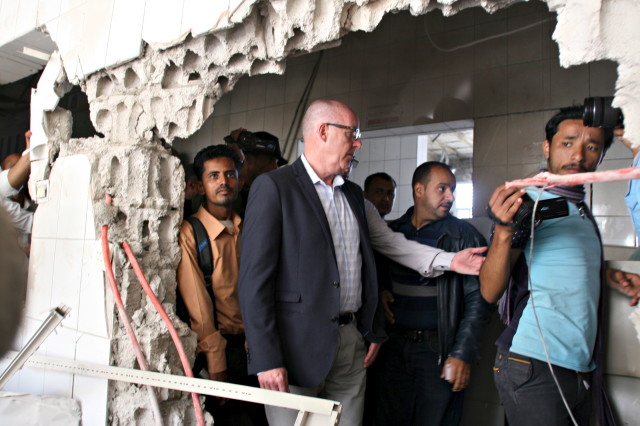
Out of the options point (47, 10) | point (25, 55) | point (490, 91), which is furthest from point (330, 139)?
point (490, 91)

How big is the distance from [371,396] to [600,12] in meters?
2.38

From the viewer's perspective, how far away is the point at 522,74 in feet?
14.5

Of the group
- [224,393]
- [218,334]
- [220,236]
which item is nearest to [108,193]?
[220,236]

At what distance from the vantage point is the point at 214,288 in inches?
101

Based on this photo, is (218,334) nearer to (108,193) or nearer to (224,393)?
(224,393)

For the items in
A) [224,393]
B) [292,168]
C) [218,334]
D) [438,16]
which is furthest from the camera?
[438,16]

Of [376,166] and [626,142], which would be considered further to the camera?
[376,166]

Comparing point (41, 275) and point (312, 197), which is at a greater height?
point (312, 197)

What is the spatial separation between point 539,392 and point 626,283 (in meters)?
0.56

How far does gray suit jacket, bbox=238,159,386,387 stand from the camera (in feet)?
6.47

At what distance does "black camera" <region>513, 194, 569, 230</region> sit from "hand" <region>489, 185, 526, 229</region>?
24 millimetres

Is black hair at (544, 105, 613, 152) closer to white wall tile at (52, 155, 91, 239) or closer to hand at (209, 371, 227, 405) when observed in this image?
hand at (209, 371, 227, 405)

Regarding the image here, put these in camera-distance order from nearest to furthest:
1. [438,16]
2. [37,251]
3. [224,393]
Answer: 1. [224,393]
2. [37,251]
3. [438,16]

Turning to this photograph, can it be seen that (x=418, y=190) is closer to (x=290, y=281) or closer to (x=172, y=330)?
(x=290, y=281)
